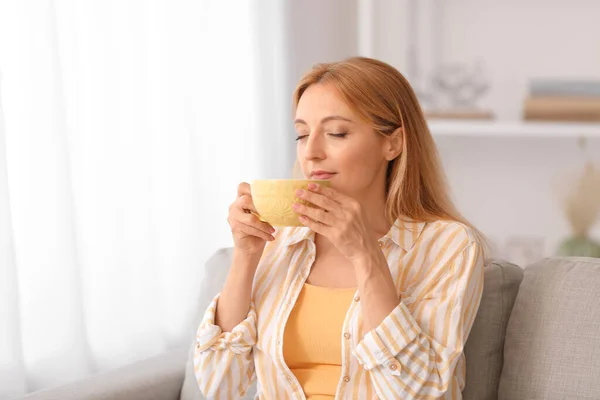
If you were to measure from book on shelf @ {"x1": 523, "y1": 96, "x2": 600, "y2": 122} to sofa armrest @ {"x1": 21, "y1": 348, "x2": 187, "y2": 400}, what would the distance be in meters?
1.48

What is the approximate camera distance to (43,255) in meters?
1.97

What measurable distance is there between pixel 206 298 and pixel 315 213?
670 millimetres

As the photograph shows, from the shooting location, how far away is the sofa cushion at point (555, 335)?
5.04 feet

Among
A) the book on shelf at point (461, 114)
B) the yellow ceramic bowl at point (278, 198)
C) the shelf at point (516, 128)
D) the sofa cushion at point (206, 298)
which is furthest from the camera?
the book on shelf at point (461, 114)

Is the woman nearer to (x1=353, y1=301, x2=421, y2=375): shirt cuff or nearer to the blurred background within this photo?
(x1=353, y1=301, x2=421, y2=375): shirt cuff

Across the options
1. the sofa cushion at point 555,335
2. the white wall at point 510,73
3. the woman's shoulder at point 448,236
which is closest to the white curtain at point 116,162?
the white wall at point 510,73

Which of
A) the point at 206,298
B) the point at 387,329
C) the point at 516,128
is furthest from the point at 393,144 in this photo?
the point at 516,128

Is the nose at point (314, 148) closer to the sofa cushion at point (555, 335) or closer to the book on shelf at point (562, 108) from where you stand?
Answer: the sofa cushion at point (555, 335)

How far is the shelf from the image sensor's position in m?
2.74

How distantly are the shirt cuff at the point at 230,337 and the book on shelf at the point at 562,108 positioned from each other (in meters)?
1.56

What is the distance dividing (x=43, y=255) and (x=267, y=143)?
105 centimetres

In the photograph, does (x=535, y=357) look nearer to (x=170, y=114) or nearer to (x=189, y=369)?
(x=189, y=369)

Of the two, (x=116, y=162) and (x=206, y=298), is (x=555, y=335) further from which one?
(x=116, y=162)

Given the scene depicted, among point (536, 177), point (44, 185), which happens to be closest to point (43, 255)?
point (44, 185)
